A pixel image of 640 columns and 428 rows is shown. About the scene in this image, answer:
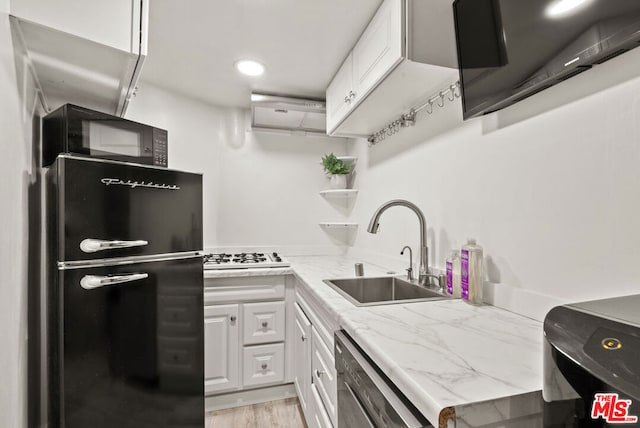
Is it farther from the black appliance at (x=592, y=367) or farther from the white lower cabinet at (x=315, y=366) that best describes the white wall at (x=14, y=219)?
the black appliance at (x=592, y=367)

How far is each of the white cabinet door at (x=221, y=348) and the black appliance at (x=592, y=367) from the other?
6.10 ft

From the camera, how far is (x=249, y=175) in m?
2.74

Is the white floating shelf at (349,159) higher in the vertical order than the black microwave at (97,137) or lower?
higher

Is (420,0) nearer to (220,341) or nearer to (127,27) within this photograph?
(127,27)

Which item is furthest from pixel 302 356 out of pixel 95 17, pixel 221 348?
pixel 95 17

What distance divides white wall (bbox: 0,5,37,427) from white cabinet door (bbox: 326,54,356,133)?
4.59 ft

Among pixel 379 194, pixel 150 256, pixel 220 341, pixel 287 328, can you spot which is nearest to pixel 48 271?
pixel 150 256

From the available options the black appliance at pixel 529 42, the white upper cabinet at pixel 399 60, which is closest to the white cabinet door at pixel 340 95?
the white upper cabinet at pixel 399 60

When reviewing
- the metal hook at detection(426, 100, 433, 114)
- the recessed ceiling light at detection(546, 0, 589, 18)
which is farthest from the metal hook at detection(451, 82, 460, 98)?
the recessed ceiling light at detection(546, 0, 589, 18)

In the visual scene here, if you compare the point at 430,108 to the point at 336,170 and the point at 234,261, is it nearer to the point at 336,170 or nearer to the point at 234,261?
the point at 336,170

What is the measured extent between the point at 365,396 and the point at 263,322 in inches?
53.4

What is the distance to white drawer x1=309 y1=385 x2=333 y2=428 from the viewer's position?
50.4 inches

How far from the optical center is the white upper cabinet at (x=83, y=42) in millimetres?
936

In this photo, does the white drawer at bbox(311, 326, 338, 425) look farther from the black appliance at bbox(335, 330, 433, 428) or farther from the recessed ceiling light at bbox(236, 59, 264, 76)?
the recessed ceiling light at bbox(236, 59, 264, 76)
